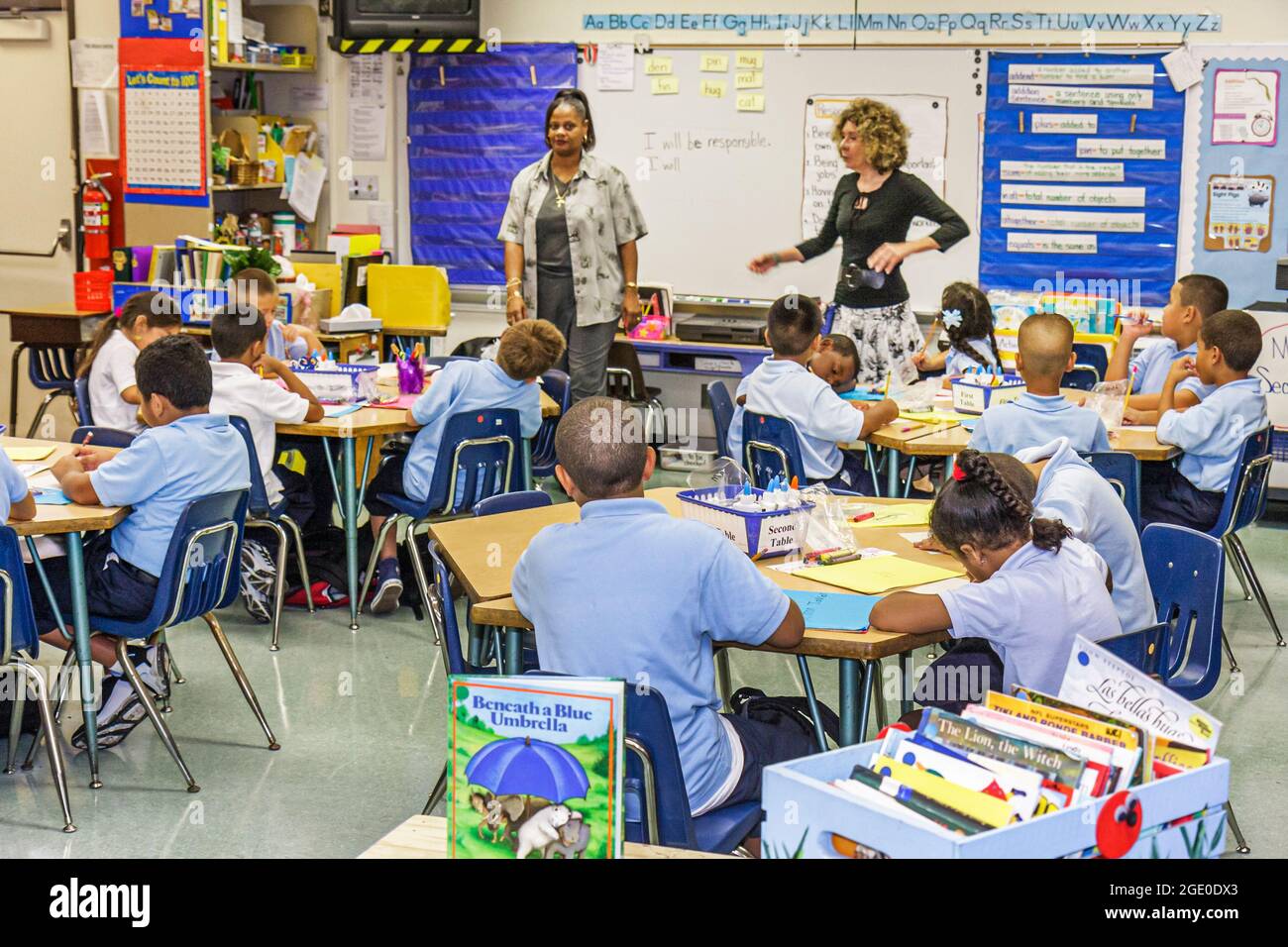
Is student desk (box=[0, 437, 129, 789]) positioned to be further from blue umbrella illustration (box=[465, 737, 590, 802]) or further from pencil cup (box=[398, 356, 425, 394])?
blue umbrella illustration (box=[465, 737, 590, 802])

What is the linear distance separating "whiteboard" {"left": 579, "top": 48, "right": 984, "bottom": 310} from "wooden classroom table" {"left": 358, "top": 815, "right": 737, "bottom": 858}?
20.7 ft

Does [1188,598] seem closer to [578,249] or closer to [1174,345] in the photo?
[1174,345]

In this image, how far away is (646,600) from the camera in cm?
263

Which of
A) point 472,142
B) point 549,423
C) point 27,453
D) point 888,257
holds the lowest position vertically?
point 549,423

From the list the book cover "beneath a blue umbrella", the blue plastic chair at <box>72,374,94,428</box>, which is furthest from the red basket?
the book cover "beneath a blue umbrella"

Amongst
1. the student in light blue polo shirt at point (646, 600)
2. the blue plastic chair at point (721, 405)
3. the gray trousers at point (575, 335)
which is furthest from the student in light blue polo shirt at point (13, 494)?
the gray trousers at point (575, 335)

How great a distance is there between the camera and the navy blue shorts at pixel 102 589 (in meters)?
3.97

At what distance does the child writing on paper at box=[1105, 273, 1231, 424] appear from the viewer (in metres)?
5.52

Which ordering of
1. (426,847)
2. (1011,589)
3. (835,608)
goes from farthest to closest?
(835,608)
(1011,589)
(426,847)

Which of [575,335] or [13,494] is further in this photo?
[575,335]

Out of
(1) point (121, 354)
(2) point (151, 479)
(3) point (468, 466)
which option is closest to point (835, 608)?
(2) point (151, 479)

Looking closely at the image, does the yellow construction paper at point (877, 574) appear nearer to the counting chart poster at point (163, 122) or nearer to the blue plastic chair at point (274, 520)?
the blue plastic chair at point (274, 520)

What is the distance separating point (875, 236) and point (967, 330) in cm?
78

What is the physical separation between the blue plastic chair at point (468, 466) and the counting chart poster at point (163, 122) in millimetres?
3400
